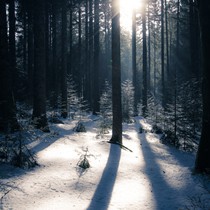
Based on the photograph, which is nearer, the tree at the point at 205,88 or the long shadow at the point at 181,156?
the tree at the point at 205,88

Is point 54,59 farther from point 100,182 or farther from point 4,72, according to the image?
point 100,182

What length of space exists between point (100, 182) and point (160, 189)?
4.15 ft

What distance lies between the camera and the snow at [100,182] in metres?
4.43

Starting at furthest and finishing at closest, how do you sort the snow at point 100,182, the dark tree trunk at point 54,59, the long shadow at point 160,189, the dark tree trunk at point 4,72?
1. the dark tree trunk at point 54,59
2. the dark tree trunk at point 4,72
3. the long shadow at point 160,189
4. the snow at point 100,182

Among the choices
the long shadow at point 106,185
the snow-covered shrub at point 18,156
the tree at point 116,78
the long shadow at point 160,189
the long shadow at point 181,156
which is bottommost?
the long shadow at point 181,156

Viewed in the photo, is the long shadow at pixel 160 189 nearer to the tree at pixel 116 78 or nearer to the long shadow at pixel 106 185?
the long shadow at pixel 106 185

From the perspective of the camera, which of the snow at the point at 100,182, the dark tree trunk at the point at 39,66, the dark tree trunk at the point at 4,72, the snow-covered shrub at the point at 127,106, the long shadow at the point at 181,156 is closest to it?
the snow at the point at 100,182

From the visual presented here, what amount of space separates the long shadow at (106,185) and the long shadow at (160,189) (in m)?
0.84

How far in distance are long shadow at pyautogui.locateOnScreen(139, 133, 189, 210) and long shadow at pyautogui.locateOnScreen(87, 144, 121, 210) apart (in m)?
0.84

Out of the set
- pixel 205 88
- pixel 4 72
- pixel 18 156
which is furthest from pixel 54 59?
pixel 205 88

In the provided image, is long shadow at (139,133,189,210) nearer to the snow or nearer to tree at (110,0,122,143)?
the snow

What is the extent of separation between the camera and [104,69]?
41.8 meters

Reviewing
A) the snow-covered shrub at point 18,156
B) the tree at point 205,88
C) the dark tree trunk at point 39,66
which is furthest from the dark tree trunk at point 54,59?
the tree at point 205,88

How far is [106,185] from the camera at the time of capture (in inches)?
217
